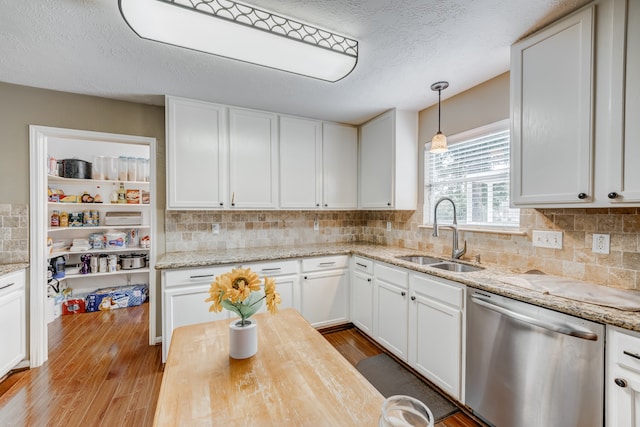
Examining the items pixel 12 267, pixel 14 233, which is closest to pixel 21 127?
pixel 14 233

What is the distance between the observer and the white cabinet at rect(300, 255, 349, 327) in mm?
2822

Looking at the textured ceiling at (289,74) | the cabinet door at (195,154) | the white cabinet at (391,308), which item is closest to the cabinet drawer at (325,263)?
the white cabinet at (391,308)

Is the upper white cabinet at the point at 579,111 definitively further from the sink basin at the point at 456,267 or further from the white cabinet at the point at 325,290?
the white cabinet at the point at 325,290

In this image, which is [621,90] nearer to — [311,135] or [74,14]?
[311,135]

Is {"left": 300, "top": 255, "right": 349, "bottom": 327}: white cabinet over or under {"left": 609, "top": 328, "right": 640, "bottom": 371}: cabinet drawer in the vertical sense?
under

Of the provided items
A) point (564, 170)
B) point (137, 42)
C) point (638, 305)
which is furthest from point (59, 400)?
point (564, 170)

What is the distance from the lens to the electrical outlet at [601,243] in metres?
1.58

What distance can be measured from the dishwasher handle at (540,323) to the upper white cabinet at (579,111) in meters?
0.63

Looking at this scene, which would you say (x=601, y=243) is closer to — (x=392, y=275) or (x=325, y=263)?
(x=392, y=275)

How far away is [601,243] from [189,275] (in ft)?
9.34

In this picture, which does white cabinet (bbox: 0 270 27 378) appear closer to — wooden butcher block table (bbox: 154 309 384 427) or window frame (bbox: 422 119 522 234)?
wooden butcher block table (bbox: 154 309 384 427)

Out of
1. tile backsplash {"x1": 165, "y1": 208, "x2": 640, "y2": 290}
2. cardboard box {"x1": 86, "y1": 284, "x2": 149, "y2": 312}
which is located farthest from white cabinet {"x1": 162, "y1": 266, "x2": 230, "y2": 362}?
cardboard box {"x1": 86, "y1": 284, "x2": 149, "y2": 312}

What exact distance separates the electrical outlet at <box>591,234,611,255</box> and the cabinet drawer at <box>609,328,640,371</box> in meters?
0.65

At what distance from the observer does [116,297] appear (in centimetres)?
380
